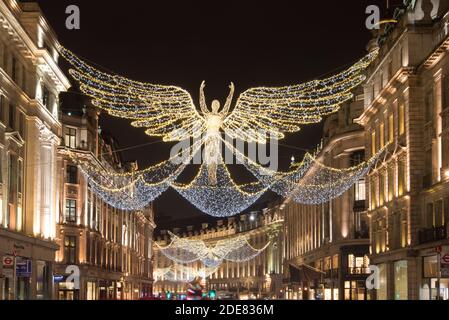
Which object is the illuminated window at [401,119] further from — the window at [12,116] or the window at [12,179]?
the window at [12,179]

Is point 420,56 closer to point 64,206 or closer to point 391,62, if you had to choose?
point 391,62

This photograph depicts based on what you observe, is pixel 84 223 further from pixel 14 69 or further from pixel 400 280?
pixel 400 280

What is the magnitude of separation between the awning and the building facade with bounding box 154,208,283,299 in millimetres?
14615

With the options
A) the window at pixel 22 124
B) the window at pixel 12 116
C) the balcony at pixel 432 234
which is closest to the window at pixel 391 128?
the balcony at pixel 432 234

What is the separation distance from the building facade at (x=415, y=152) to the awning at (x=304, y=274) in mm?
27944

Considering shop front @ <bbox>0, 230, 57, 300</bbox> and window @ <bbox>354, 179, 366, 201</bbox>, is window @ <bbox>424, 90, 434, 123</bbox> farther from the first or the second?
window @ <bbox>354, 179, 366, 201</bbox>

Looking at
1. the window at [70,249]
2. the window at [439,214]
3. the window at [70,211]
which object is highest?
the window at [70,211]

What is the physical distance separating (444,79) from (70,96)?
147 ft

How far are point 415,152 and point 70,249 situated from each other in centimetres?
3412

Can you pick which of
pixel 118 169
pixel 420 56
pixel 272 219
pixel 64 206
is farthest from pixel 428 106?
pixel 272 219

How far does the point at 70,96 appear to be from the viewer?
3238 inches

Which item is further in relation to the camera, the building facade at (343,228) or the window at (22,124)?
the building facade at (343,228)

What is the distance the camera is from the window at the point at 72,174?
75.2 metres

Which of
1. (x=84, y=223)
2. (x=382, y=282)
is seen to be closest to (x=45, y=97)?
(x=84, y=223)
